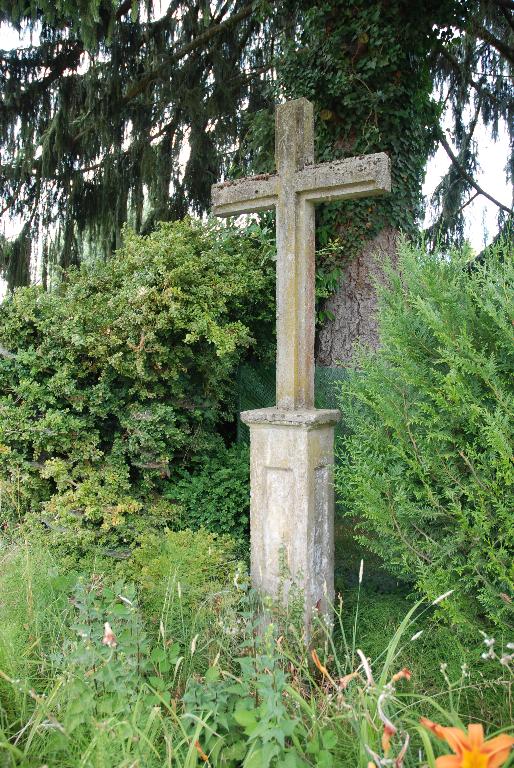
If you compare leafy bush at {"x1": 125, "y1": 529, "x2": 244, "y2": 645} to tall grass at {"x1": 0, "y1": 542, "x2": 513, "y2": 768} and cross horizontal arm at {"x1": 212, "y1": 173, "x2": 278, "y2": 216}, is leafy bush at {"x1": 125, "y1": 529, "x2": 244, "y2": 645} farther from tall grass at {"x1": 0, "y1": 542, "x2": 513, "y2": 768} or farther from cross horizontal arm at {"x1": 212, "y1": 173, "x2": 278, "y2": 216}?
cross horizontal arm at {"x1": 212, "y1": 173, "x2": 278, "y2": 216}

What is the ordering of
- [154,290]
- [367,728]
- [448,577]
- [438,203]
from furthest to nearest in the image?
[438,203]
[154,290]
[448,577]
[367,728]

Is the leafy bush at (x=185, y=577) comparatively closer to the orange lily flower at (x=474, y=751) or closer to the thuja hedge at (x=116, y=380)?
the thuja hedge at (x=116, y=380)

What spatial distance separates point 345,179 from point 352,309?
1725mm

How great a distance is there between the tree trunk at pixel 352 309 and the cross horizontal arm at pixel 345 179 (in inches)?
60.3

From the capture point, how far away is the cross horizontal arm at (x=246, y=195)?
10.8 feet

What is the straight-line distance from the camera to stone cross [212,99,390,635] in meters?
3.06

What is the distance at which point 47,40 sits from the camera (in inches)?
252

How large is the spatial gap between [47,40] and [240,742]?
22.4 ft

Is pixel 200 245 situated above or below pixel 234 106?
below

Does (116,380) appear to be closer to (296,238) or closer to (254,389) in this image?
(254,389)

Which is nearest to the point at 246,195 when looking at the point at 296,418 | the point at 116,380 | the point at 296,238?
the point at 296,238

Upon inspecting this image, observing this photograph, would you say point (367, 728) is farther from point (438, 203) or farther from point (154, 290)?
point (438, 203)

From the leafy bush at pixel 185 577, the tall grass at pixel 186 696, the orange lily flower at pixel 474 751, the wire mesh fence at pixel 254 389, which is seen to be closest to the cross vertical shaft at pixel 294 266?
the leafy bush at pixel 185 577

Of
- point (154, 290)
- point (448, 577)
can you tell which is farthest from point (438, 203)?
point (448, 577)
